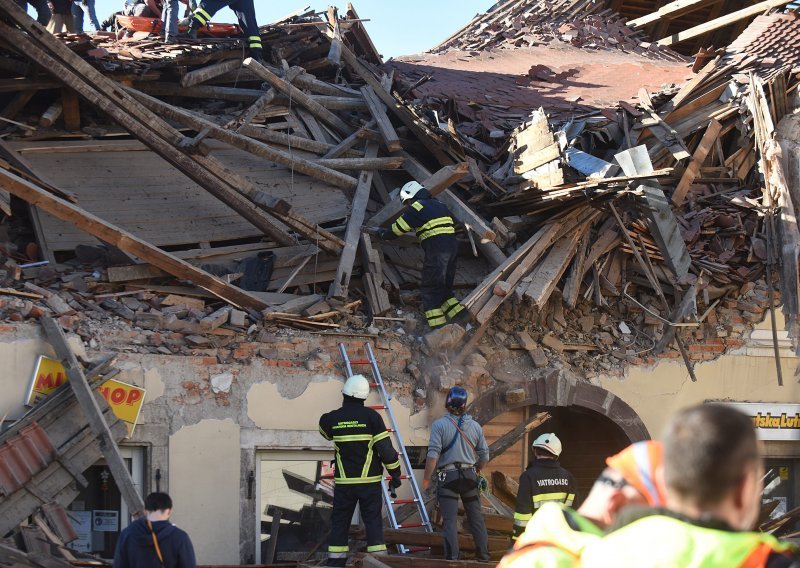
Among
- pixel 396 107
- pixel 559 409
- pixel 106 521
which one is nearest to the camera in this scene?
pixel 106 521

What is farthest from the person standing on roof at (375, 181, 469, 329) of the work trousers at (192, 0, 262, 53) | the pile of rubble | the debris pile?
the debris pile

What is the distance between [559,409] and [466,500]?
4.56 m

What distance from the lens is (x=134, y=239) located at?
984 cm

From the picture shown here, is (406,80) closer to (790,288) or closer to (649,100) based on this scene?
(649,100)

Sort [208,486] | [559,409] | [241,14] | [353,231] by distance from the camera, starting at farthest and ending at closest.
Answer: [241,14], [559,409], [353,231], [208,486]

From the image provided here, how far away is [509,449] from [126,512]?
436 cm

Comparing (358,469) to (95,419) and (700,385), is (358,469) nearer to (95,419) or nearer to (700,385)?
(95,419)

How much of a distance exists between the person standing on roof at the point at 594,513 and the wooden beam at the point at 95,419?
6.22m

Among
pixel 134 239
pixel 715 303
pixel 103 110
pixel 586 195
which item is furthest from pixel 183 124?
pixel 715 303

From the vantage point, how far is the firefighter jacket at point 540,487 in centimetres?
796

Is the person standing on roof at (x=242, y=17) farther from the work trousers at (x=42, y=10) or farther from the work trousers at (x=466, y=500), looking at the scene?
the work trousers at (x=466, y=500)

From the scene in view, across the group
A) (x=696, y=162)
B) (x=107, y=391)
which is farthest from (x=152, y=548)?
(x=696, y=162)

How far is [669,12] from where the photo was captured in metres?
21.1

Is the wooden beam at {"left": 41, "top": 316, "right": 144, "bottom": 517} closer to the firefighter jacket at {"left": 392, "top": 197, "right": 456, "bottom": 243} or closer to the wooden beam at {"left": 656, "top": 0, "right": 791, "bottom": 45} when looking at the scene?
the firefighter jacket at {"left": 392, "top": 197, "right": 456, "bottom": 243}
